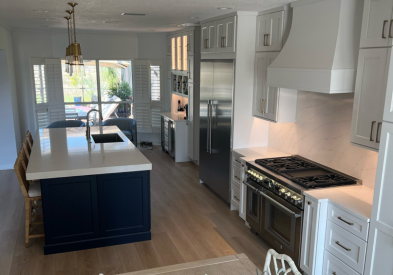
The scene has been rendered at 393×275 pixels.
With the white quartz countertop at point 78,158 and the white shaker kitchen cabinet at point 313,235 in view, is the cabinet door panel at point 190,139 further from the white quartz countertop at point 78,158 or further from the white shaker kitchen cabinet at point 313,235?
the white shaker kitchen cabinet at point 313,235

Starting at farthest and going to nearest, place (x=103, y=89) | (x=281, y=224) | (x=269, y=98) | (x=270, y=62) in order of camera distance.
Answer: (x=103, y=89) < (x=269, y=98) < (x=270, y=62) < (x=281, y=224)

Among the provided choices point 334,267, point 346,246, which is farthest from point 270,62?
point 334,267

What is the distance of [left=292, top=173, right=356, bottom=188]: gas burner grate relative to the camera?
10.3 ft

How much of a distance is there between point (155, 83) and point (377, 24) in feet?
20.7

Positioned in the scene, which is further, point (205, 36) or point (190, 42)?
point (190, 42)

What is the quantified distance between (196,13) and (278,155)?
85.6 inches

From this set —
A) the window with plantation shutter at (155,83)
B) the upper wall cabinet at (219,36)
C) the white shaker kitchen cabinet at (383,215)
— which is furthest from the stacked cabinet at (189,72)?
the white shaker kitchen cabinet at (383,215)

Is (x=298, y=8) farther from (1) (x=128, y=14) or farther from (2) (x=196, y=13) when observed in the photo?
(1) (x=128, y=14)

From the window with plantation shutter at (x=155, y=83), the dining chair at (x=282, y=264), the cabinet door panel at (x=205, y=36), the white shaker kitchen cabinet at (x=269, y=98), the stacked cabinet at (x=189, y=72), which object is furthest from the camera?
the window with plantation shutter at (x=155, y=83)

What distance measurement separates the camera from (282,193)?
3.35m

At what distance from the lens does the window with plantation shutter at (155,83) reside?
8.34m

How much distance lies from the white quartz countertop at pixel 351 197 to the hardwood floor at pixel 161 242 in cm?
104

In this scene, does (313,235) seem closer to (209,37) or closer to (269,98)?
(269,98)

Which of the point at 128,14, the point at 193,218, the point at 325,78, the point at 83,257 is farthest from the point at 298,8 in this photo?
the point at 83,257
